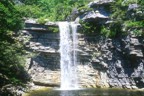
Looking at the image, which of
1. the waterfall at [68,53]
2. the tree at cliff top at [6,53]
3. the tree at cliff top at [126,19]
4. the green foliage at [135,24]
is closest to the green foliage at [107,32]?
the tree at cliff top at [126,19]

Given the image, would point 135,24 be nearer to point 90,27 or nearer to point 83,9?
point 90,27

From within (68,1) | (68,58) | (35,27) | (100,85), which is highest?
(68,1)

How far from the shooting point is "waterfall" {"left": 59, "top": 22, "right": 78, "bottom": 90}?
39.5 metres

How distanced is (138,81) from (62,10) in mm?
16794

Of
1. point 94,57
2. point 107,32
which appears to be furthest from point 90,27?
point 94,57

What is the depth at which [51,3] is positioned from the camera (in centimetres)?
6109

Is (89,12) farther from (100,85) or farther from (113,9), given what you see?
(100,85)

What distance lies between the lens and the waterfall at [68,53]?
39531mm

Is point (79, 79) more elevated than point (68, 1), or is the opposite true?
point (68, 1)

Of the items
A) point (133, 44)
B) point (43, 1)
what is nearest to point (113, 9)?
point (133, 44)

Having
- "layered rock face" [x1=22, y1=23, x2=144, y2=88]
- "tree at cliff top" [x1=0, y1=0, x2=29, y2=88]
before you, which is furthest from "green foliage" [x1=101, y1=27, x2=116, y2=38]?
"tree at cliff top" [x1=0, y1=0, x2=29, y2=88]

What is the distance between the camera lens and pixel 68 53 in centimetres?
4053

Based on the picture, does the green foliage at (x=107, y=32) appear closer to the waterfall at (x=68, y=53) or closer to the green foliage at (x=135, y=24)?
the green foliage at (x=135, y=24)

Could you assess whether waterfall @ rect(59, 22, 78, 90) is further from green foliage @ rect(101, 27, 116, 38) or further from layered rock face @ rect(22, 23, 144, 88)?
green foliage @ rect(101, 27, 116, 38)
